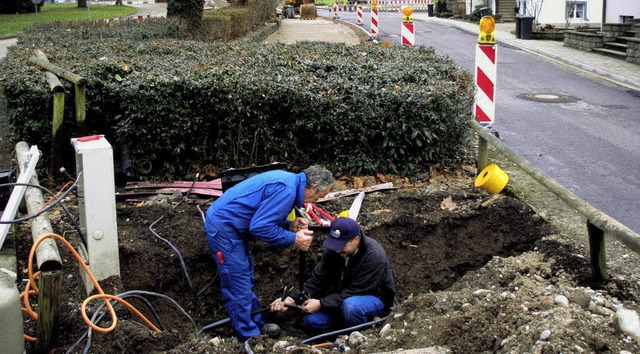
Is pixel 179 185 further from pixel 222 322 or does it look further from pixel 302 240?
pixel 302 240

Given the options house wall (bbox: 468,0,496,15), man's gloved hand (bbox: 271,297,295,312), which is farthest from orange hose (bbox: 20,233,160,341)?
house wall (bbox: 468,0,496,15)

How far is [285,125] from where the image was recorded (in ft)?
25.9

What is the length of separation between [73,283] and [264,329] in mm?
1619

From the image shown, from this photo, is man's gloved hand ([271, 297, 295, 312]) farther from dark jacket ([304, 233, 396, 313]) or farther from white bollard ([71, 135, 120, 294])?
white bollard ([71, 135, 120, 294])

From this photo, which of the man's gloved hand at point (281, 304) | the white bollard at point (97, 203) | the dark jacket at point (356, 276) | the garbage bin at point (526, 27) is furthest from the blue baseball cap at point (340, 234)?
the garbage bin at point (526, 27)

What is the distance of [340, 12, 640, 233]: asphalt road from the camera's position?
835cm

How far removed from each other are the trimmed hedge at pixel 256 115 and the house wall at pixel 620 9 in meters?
16.9

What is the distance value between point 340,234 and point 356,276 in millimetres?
501

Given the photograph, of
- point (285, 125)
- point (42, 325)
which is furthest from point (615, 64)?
point (42, 325)

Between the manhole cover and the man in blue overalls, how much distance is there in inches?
384

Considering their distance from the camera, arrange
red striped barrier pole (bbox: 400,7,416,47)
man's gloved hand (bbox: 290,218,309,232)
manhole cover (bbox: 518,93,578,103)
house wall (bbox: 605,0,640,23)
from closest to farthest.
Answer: man's gloved hand (bbox: 290,218,309,232) → manhole cover (bbox: 518,93,578,103) → red striped barrier pole (bbox: 400,7,416,47) → house wall (bbox: 605,0,640,23)

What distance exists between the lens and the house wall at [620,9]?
22.6 m

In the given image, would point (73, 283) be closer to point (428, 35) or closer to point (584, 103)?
point (584, 103)

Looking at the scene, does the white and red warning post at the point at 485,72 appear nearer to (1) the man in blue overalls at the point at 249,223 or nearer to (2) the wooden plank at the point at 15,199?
(1) the man in blue overalls at the point at 249,223
